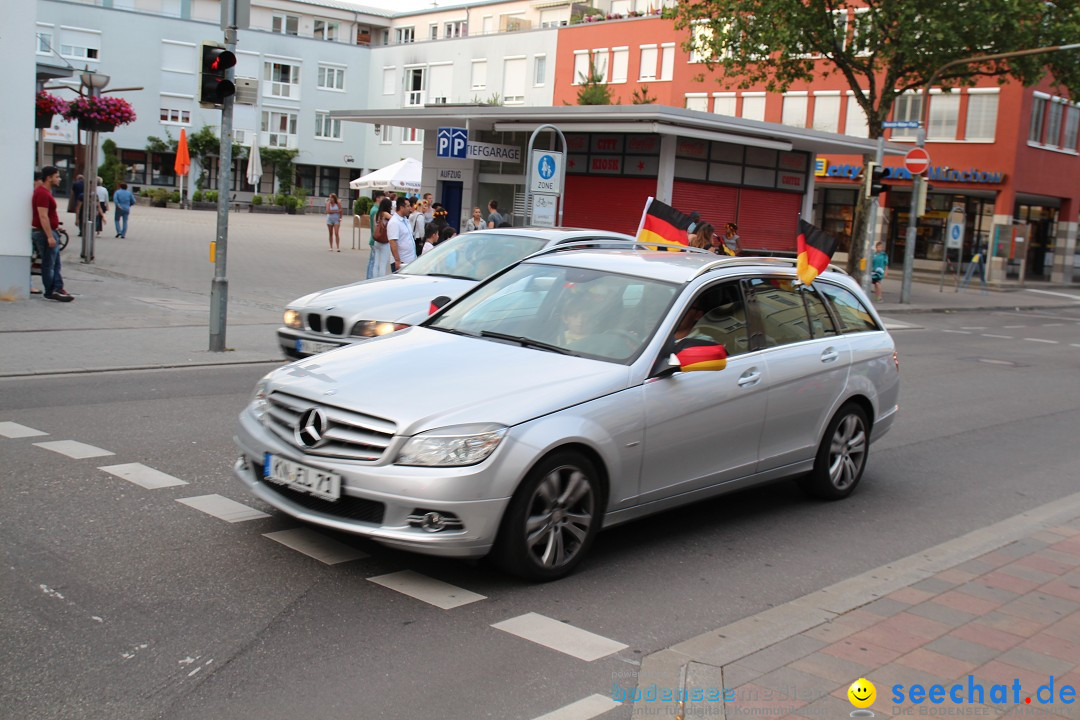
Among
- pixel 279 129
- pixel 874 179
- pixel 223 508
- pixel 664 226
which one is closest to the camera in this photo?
pixel 223 508

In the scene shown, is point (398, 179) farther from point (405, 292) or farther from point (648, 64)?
point (405, 292)

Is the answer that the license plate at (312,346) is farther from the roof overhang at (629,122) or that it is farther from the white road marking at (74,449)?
the roof overhang at (629,122)

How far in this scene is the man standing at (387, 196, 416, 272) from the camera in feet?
53.0

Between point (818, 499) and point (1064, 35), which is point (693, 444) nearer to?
point (818, 499)

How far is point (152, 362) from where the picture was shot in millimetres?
11555

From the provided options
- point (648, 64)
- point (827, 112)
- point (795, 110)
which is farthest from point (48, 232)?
point (648, 64)

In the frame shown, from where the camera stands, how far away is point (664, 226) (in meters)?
9.16

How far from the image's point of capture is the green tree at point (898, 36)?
30031 millimetres

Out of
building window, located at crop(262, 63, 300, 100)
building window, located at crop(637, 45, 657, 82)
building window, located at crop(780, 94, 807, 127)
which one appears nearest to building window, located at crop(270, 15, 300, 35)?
building window, located at crop(262, 63, 300, 100)

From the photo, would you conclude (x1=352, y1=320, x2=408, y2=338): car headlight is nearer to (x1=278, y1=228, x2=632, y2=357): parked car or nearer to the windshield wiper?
(x1=278, y1=228, x2=632, y2=357): parked car

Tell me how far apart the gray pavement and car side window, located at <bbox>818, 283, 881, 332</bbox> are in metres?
6.86

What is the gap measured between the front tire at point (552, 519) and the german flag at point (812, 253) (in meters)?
2.52

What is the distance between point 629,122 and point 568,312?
737 inches

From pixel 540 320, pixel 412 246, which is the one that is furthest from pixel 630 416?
pixel 412 246
